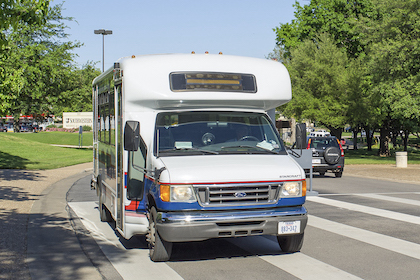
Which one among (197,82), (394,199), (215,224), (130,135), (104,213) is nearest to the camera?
(215,224)

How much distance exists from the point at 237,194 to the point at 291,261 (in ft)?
4.05

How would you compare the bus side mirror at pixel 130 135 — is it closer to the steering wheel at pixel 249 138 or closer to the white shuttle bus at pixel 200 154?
the white shuttle bus at pixel 200 154

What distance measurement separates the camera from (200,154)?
7203 mm

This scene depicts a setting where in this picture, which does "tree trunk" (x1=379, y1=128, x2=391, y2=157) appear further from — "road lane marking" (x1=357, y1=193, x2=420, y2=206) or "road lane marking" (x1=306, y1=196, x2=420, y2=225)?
"road lane marking" (x1=306, y1=196, x2=420, y2=225)

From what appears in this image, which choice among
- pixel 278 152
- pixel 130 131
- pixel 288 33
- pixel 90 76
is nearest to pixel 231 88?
pixel 278 152

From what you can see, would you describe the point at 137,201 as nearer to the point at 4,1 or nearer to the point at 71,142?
the point at 4,1

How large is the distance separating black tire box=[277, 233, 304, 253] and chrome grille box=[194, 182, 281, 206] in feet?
2.86

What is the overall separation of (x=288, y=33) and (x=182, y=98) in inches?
1828

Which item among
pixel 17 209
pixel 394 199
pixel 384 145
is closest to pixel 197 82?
pixel 17 209

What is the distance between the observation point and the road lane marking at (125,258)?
6.48 meters

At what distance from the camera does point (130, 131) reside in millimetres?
6961

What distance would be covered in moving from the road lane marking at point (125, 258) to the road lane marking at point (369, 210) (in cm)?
524

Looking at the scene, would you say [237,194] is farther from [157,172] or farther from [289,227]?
[157,172]

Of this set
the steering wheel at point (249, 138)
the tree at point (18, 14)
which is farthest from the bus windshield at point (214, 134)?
the tree at point (18, 14)
